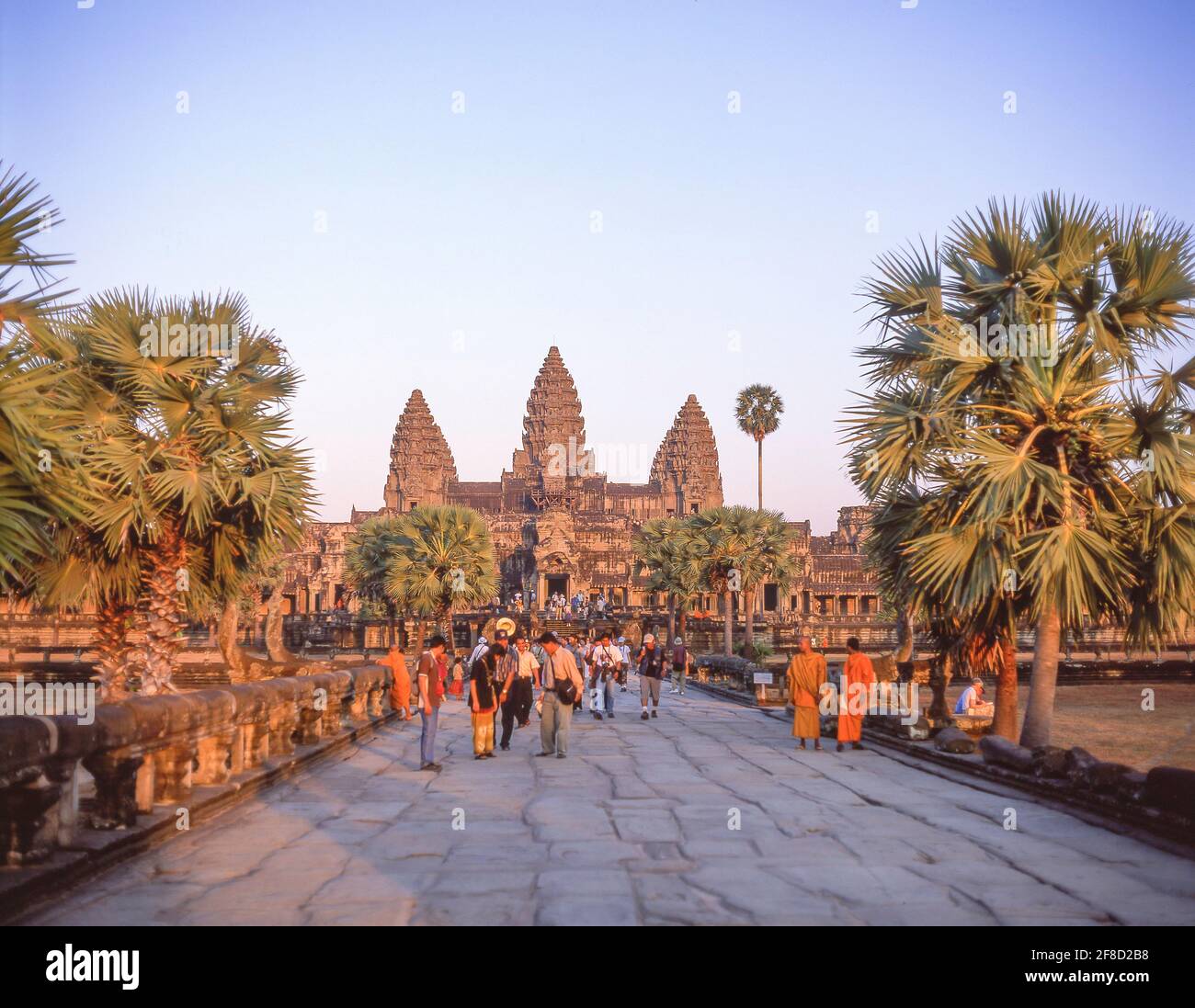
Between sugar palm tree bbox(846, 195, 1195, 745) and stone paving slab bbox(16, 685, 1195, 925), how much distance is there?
91.4 inches

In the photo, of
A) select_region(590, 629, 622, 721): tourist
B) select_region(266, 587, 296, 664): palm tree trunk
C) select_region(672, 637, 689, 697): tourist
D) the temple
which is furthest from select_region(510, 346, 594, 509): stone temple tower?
select_region(590, 629, 622, 721): tourist

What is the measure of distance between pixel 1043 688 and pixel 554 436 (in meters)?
118

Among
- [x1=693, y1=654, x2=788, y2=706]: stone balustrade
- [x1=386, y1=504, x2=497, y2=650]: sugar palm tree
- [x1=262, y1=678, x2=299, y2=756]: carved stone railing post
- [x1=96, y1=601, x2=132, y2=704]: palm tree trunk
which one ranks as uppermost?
[x1=386, y1=504, x2=497, y2=650]: sugar palm tree

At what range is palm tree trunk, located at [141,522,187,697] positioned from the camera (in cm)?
1345

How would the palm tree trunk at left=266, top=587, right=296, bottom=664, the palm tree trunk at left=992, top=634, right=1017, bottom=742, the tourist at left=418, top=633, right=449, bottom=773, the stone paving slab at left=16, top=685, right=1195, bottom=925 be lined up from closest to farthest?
1. the stone paving slab at left=16, top=685, right=1195, bottom=925
2. the tourist at left=418, top=633, right=449, bottom=773
3. the palm tree trunk at left=992, top=634, right=1017, bottom=742
4. the palm tree trunk at left=266, top=587, right=296, bottom=664

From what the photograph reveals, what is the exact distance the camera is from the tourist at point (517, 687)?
675 inches

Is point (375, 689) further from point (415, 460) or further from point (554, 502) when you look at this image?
point (415, 460)

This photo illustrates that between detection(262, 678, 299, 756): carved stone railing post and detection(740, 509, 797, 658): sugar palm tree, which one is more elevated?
detection(740, 509, 797, 658): sugar palm tree

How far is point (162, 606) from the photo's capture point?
13492 millimetres

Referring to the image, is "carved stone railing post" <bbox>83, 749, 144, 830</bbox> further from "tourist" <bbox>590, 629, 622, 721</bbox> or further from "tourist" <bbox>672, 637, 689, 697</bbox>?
"tourist" <bbox>672, 637, 689, 697</bbox>

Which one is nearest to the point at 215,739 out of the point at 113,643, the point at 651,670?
the point at 113,643
